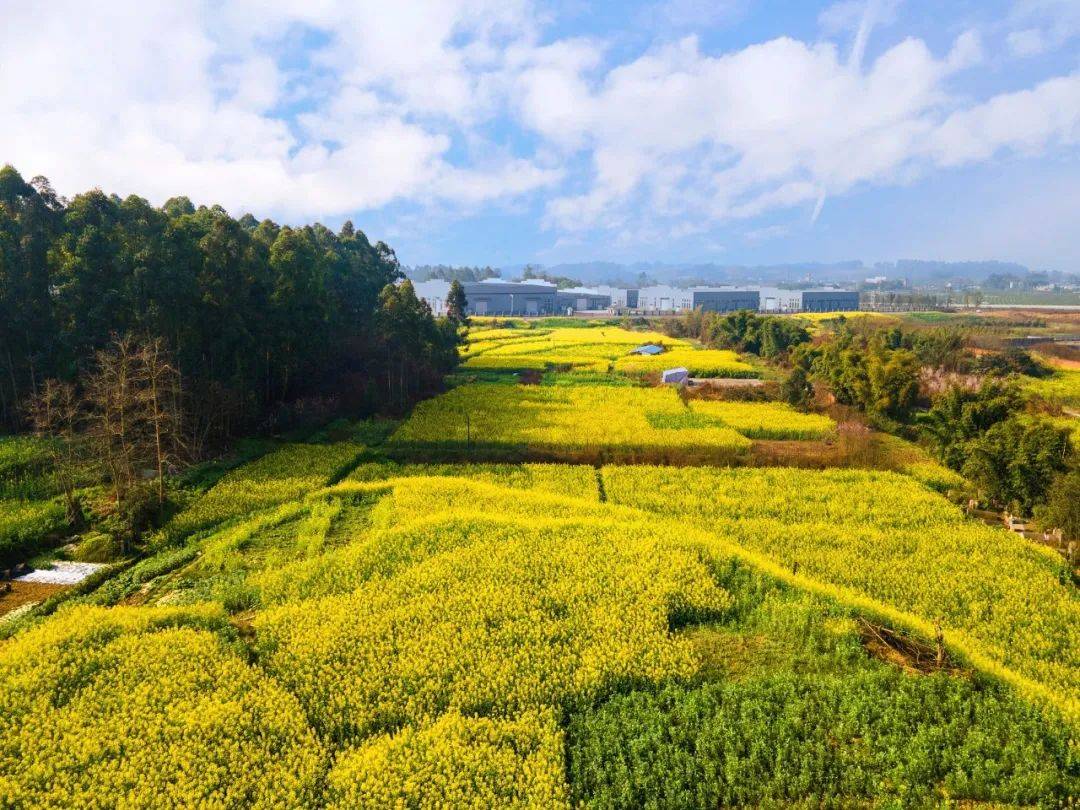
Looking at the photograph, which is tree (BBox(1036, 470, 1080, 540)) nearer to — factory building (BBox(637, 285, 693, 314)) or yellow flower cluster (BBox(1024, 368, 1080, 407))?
yellow flower cluster (BBox(1024, 368, 1080, 407))

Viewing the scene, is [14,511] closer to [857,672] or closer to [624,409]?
[857,672]

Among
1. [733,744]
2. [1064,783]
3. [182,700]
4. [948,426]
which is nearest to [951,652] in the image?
[1064,783]

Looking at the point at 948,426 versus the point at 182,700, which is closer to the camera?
the point at 182,700

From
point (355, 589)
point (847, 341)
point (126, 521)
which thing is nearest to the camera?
point (355, 589)

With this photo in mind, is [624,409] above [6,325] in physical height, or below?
below

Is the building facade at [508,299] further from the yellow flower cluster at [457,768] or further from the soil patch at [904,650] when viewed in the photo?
the yellow flower cluster at [457,768]

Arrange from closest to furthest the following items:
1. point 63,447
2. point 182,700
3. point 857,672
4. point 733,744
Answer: point 733,744 < point 182,700 < point 857,672 < point 63,447

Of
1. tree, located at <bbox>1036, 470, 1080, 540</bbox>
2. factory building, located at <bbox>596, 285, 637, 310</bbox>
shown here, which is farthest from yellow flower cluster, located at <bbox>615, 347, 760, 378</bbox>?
factory building, located at <bbox>596, 285, 637, 310</bbox>
